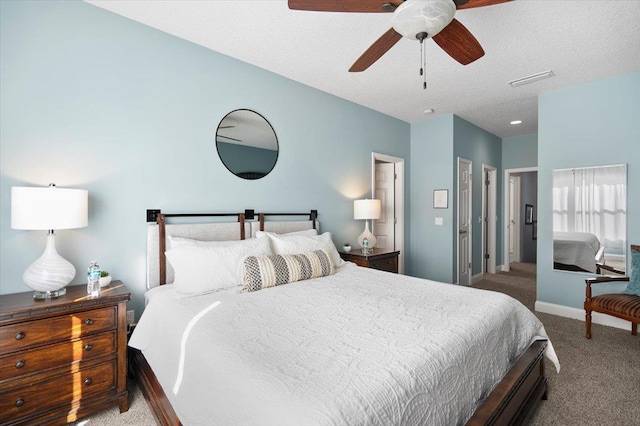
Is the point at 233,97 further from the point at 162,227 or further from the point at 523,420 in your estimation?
the point at 523,420

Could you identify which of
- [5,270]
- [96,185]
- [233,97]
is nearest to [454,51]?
[233,97]

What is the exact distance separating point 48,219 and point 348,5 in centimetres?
212

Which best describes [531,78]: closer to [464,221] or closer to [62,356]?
[464,221]

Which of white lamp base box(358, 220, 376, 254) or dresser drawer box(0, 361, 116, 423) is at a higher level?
white lamp base box(358, 220, 376, 254)

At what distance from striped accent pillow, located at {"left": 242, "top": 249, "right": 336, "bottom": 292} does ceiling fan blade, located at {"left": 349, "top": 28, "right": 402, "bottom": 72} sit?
158 centimetres

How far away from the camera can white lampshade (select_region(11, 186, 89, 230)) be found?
5.56 ft

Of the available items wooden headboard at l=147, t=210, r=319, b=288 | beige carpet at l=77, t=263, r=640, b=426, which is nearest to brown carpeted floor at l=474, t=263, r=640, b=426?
beige carpet at l=77, t=263, r=640, b=426

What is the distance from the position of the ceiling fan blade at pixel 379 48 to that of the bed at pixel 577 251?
3.37m

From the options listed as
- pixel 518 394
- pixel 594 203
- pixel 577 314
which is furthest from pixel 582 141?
pixel 518 394

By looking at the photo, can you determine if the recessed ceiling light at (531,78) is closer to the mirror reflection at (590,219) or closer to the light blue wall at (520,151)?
the mirror reflection at (590,219)

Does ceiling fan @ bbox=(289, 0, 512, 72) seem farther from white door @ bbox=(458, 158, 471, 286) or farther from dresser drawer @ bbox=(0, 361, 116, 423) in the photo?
white door @ bbox=(458, 158, 471, 286)

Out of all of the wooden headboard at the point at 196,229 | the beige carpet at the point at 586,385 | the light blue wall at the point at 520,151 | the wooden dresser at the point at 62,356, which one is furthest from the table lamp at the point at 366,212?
the light blue wall at the point at 520,151

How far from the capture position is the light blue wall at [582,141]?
3.26 metres

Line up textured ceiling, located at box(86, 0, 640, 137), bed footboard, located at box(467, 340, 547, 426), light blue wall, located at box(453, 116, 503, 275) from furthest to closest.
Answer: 1. light blue wall, located at box(453, 116, 503, 275)
2. textured ceiling, located at box(86, 0, 640, 137)
3. bed footboard, located at box(467, 340, 547, 426)
